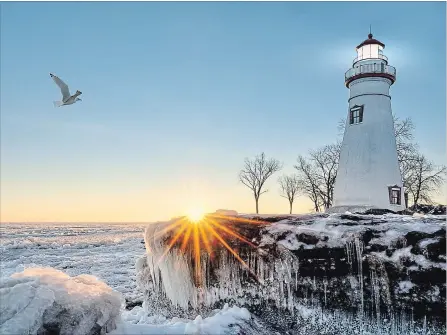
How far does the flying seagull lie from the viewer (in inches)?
428

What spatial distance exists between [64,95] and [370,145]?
14039 mm

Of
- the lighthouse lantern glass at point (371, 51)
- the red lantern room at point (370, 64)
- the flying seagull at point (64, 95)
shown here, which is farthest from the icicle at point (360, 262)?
the lighthouse lantern glass at point (371, 51)

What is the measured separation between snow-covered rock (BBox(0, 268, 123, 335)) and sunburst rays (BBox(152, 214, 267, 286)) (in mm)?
2741

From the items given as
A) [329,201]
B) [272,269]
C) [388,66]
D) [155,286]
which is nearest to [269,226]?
[272,269]

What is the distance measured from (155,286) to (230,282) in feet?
8.39

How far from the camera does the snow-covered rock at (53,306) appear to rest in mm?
3916

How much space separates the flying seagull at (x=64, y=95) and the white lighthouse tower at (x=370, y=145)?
13.2 meters

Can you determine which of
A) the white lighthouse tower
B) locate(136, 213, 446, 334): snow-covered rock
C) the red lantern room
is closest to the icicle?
locate(136, 213, 446, 334): snow-covered rock

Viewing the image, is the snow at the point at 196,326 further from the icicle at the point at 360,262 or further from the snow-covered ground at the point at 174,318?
the icicle at the point at 360,262

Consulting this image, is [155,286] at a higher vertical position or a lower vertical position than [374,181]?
lower

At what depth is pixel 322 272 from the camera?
5949 mm

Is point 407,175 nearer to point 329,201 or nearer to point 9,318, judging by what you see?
point 329,201

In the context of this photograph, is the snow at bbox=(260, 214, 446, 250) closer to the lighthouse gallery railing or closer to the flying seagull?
the flying seagull

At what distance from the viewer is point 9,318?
3.88m
